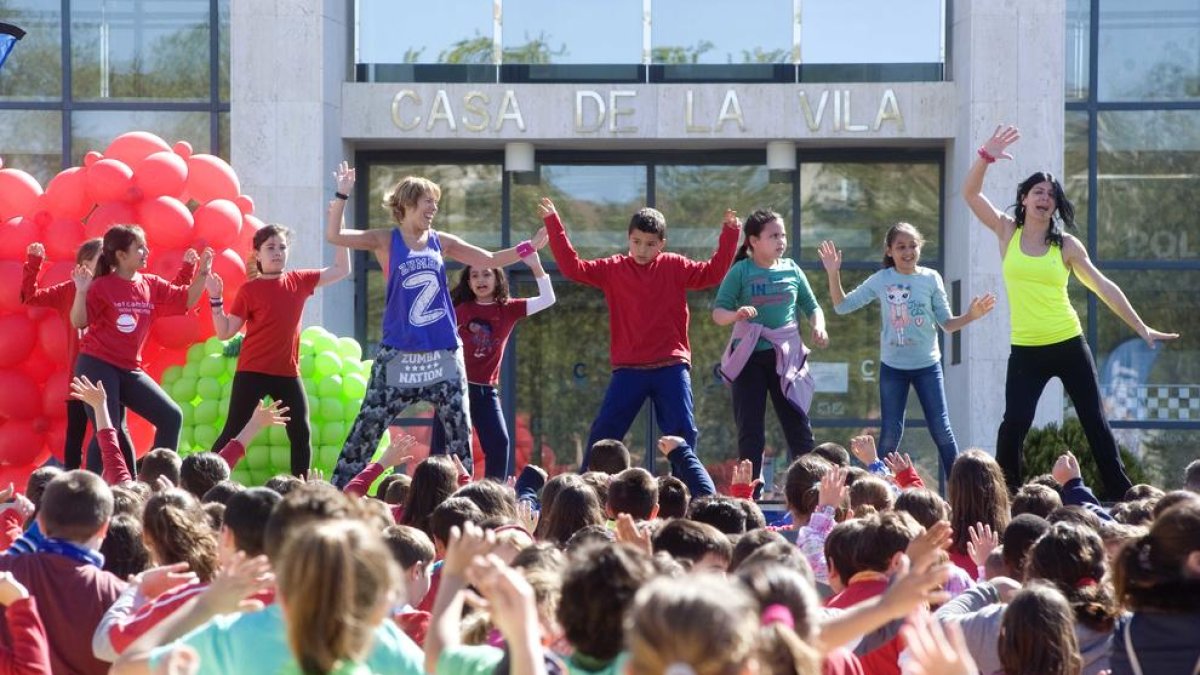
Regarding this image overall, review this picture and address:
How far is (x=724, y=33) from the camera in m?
15.6

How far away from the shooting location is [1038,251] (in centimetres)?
923

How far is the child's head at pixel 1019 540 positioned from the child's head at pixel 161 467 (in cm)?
357

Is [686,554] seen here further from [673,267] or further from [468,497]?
[673,267]

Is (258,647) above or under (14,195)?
under

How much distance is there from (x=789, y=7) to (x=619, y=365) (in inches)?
274

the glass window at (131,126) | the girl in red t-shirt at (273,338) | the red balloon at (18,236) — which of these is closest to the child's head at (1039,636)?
the girl in red t-shirt at (273,338)

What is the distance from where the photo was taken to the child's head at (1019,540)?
5141 mm

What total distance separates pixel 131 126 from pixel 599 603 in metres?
12.9

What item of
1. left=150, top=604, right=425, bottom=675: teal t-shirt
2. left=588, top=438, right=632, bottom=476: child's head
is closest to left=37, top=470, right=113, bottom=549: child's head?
left=150, top=604, right=425, bottom=675: teal t-shirt

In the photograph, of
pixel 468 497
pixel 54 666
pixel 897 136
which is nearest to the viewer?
pixel 54 666

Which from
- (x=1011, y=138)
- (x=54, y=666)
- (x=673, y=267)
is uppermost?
(x=1011, y=138)

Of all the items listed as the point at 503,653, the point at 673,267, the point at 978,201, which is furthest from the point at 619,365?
the point at 503,653

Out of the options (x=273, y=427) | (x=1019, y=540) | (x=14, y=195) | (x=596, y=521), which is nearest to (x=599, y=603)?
(x=1019, y=540)

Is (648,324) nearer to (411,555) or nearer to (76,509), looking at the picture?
(411,555)
